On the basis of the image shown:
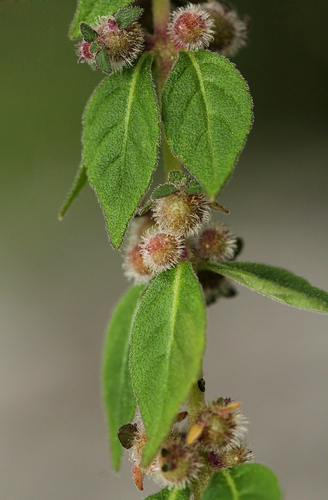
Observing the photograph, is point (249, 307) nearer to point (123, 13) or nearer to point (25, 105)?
point (25, 105)

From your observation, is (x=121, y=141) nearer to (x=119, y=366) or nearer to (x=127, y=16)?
(x=127, y=16)

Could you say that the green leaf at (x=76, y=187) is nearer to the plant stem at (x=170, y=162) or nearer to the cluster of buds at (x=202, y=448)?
the plant stem at (x=170, y=162)

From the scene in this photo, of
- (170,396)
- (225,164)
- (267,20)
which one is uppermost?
(267,20)

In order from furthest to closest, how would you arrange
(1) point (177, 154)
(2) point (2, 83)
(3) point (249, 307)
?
(2) point (2, 83) → (3) point (249, 307) → (1) point (177, 154)

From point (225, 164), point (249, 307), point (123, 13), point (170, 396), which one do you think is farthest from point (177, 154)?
point (249, 307)

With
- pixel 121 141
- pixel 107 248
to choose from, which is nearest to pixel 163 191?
pixel 121 141

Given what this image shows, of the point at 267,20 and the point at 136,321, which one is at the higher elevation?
the point at 267,20
